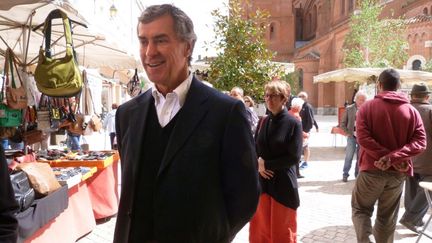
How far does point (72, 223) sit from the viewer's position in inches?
191

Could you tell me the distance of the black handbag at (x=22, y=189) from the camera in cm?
332

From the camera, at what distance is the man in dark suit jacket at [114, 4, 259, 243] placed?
1810mm

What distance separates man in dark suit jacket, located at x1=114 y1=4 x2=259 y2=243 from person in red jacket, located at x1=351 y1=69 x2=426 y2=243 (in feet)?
8.38

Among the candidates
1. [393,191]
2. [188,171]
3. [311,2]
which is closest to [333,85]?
[311,2]

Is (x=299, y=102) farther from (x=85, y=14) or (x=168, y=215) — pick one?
(x=168, y=215)

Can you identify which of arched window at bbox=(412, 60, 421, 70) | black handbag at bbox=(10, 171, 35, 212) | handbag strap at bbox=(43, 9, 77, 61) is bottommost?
black handbag at bbox=(10, 171, 35, 212)

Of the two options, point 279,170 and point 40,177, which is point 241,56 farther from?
point 40,177

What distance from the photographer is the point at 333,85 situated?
44.2 metres

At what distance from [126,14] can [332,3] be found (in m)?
31.3

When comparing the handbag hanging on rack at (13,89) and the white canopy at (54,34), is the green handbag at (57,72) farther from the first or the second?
the handbag hanging on rack at (13,89)

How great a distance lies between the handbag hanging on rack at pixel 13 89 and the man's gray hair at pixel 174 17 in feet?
9.73

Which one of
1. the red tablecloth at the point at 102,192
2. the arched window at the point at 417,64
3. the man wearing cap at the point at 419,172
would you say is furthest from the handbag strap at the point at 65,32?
the arched window at the point at 417,64

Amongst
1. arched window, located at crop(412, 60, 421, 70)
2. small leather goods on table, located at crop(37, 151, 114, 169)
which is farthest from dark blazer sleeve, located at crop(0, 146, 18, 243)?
arched window, located at crop(412, 60, 421, 70)

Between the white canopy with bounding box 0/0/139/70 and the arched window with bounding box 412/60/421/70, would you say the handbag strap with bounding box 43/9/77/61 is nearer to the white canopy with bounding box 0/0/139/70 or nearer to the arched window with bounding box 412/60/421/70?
the white canopy with bounding box 0/0/139/70
